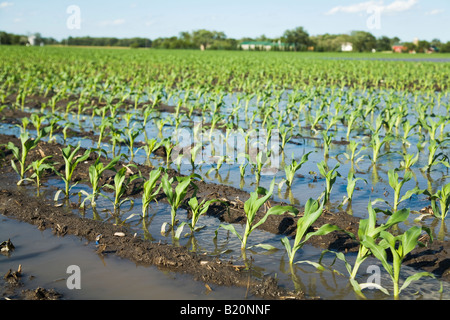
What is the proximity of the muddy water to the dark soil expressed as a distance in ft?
0.40

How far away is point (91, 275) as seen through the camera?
12.7ft

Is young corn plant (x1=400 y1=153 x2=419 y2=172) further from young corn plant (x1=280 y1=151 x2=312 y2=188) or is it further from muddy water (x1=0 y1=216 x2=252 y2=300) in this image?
muddy water (x1=0 y1=216 x2=252 y2=300)

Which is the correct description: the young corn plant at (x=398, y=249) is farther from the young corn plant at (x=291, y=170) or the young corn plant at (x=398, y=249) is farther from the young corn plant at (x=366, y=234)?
the young corn plant at (x=291, y=170)

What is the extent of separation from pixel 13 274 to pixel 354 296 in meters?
2.89

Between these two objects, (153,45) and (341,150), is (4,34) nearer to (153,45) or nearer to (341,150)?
(153,45)

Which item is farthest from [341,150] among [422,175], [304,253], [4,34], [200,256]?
[4,34]

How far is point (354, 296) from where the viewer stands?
143 inches

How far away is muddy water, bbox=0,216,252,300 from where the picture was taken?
360 centimetres

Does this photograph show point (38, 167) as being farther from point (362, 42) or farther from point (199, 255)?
point (362, 42)

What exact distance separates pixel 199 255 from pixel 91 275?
1.01m

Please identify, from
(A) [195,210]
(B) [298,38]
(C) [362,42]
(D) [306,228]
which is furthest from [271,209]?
(B) [298,38]

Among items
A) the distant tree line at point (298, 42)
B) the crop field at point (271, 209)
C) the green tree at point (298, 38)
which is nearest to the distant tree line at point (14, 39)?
the distant tree line at point (298, 42)

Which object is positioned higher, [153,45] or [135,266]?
[153,45]
